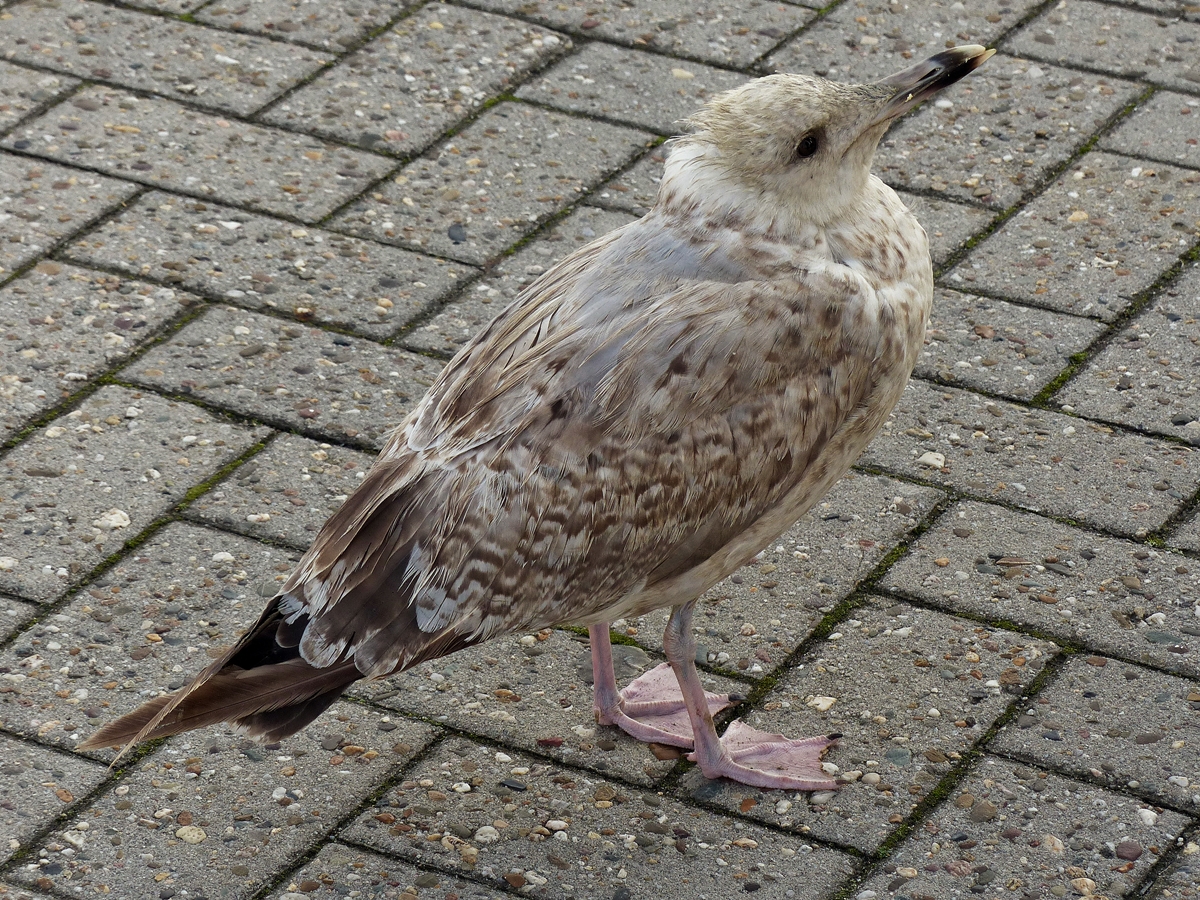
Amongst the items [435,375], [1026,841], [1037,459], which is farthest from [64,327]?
[1026,841]

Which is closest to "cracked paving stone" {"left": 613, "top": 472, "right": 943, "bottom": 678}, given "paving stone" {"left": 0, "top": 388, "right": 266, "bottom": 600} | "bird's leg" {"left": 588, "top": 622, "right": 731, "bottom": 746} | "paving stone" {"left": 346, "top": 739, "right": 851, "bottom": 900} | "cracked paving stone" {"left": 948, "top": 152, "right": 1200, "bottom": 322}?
"bird's leg" {"left": 588, "top": 622, "right": 731, "bottom": 746}

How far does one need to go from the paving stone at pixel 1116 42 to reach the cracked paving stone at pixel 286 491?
10.7 ft

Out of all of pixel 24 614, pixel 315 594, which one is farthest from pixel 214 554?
pixel 315 594

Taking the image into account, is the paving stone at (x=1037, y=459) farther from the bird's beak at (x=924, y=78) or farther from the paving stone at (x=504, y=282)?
the bird's beak at (x=924, y=78)

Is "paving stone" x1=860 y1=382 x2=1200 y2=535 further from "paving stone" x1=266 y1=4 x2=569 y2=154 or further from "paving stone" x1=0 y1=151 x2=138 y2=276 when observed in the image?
"paving stone" x1=0 y1=151 x2=138 y2=276

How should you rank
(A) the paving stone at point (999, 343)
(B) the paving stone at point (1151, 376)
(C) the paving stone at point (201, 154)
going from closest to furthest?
(B) the paving stone at point (1151, 376), (A) the paving stone at point (999, 343), (C) the paving stone at point (201, 154)

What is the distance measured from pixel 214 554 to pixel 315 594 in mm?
1024

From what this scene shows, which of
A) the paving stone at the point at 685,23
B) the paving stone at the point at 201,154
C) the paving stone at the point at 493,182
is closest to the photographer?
the paving stone at the point at 493,182

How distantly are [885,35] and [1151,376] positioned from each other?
2101 mm

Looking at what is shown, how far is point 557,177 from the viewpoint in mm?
5992

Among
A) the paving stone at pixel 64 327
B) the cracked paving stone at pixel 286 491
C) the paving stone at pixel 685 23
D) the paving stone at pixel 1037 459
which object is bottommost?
the paving stone at pixel 1037 459

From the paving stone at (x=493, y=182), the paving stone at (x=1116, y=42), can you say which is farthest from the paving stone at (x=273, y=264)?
the paving stone at (x=1116, y=42)

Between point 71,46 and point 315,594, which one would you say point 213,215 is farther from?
point 315,594

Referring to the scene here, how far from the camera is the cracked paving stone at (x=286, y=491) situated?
15.4ft
